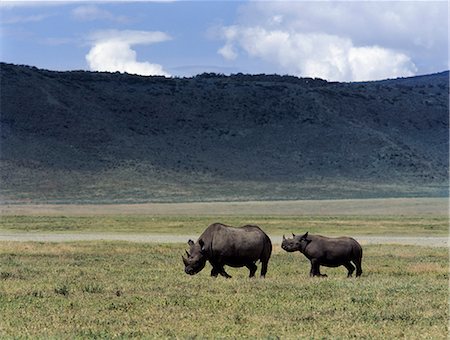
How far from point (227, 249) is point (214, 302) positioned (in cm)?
444

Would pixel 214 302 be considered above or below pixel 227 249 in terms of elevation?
below

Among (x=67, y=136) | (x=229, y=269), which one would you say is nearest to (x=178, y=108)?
(x=67, y=136)

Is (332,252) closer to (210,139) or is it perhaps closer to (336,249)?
(336,249)

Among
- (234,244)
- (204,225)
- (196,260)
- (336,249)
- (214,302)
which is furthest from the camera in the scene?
(204,225)

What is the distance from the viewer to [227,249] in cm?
2217

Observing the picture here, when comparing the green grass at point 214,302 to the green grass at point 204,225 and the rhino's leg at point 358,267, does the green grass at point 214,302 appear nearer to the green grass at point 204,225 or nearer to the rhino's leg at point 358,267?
the rhino's leg at point 358,267

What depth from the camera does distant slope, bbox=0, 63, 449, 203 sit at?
4070 inches

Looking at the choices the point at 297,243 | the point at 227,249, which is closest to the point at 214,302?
the point at 227,249

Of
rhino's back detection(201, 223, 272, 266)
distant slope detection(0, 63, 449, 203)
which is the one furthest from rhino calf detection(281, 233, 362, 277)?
distant slope detection(0, 63, 449, 203)

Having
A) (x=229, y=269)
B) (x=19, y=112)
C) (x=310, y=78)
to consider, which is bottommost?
(x=229, y=269)

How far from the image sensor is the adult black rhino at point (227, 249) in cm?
2219

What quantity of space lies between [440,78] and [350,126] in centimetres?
5405

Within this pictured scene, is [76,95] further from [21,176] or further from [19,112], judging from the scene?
[21,176]

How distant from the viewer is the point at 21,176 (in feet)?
334
